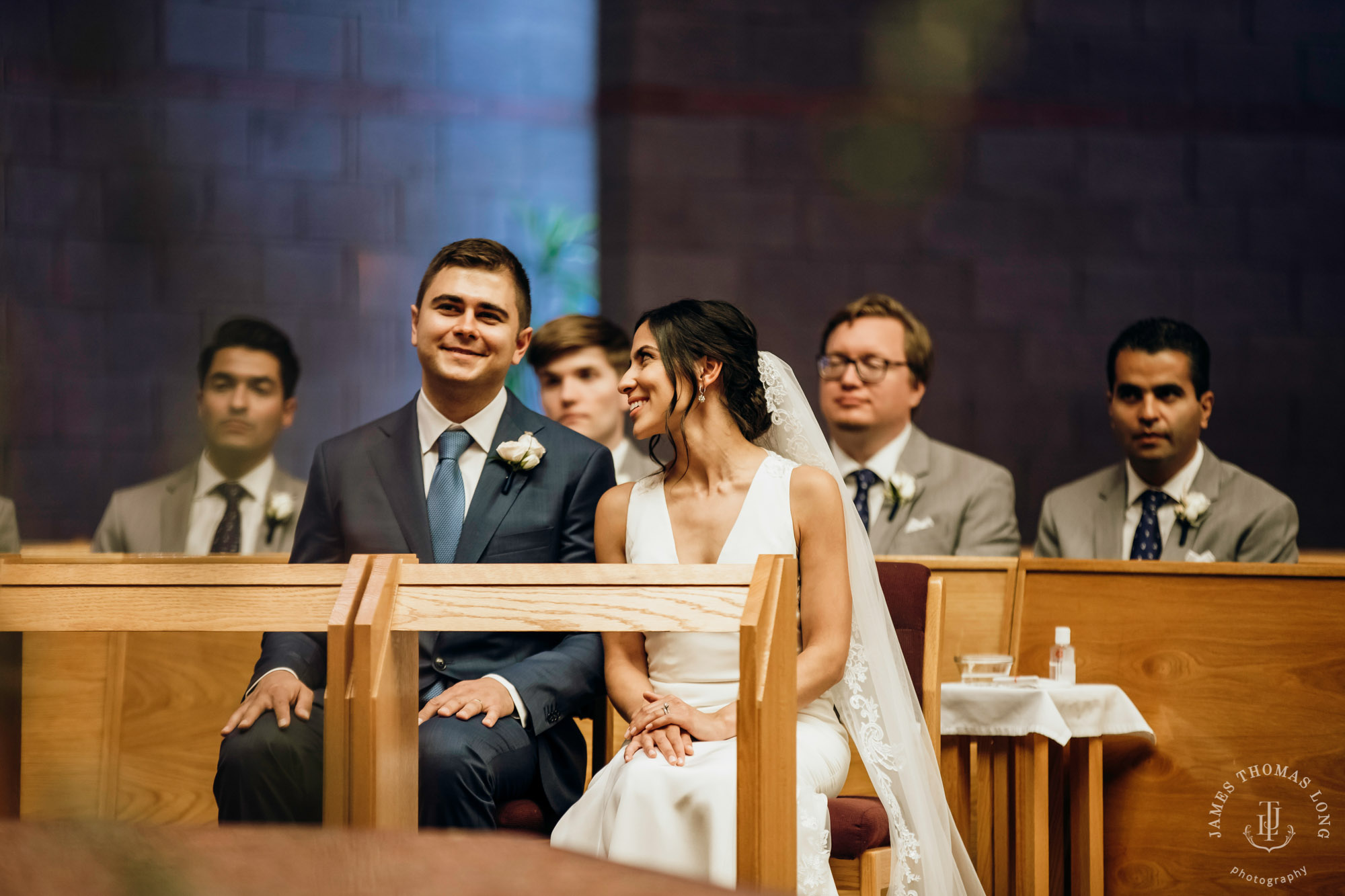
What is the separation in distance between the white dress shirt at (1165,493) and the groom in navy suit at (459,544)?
191cm

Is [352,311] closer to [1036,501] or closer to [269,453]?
[269,453]

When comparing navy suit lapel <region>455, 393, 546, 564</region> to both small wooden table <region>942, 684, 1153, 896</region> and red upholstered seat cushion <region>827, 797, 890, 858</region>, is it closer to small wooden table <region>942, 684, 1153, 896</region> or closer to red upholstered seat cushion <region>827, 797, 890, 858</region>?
red upholstered seat cushion <region>827, 797, 890, 858</region>

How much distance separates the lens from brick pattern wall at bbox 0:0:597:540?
5.62 meters

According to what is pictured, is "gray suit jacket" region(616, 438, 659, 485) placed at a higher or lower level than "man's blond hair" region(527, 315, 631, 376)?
lower

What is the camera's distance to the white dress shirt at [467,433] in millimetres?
2486

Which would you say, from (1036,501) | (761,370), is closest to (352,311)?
(1036,501)

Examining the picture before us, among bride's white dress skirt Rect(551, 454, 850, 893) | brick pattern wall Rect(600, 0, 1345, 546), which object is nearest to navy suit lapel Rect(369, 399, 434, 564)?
bride's white dress skirt Rect(551, 454, 850, 893)

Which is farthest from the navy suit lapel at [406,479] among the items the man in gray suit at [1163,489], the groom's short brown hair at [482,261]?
the man in gray suit at [1163,489]

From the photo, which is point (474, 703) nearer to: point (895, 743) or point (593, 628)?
point (593, 628)

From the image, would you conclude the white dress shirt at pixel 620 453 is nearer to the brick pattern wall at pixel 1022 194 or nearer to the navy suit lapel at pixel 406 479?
the navy suit lapel at pixel 406 479

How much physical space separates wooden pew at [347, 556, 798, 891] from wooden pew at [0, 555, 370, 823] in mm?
60

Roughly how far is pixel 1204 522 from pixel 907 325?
3.62 feet

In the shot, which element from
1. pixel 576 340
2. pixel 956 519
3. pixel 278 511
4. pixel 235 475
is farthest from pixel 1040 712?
pixel 235 475

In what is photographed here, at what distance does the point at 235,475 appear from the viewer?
163 inches
